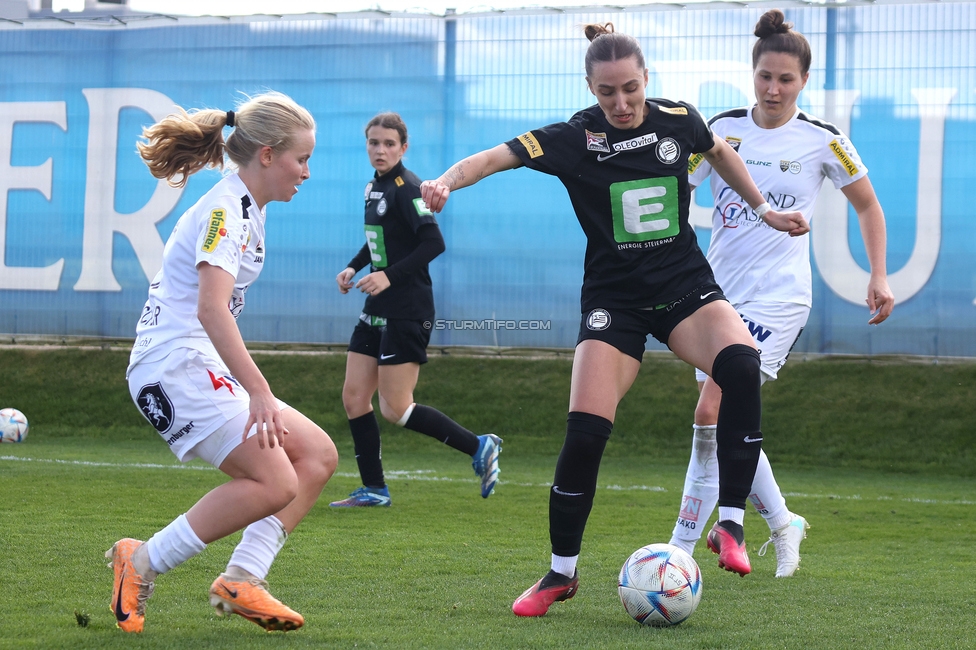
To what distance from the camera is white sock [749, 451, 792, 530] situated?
4594 mm

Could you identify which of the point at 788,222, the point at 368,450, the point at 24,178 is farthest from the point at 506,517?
the point at 24,178

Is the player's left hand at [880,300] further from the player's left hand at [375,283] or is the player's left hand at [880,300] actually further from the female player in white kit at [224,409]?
the player's left hand at [375,283]

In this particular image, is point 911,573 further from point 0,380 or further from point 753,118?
point 0,380

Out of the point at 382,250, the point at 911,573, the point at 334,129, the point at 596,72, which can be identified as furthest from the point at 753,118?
the point at 334,129

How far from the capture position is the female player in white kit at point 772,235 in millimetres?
4594

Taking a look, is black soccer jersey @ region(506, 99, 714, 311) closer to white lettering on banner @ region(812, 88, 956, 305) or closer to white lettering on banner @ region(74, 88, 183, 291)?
white lettering on banner @ region(812, 88, 956, 305)

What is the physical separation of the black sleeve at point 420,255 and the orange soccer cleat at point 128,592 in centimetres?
333

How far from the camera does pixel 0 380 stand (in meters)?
11.3

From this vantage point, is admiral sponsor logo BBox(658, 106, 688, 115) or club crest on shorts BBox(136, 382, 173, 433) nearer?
club crest on shorts BBox(136, 382, 173, 433)

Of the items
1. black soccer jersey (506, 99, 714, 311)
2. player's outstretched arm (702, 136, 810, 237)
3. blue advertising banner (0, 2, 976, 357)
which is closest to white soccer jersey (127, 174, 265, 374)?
black soccer jersey (506, 99, 714, 311)

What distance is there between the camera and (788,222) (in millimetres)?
4008

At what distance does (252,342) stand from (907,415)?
6101 mm

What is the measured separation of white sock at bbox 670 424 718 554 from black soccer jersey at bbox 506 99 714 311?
1006 millimetres

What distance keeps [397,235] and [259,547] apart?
12.3ft
